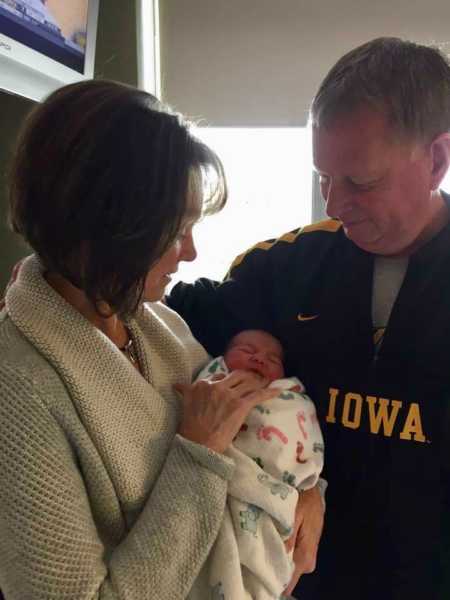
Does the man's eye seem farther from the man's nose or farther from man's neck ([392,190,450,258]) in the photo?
man's neck ([392,190,450,258])

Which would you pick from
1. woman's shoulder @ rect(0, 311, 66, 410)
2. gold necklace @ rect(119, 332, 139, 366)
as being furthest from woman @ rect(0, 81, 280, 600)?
gold necklace @ rect(119, 332, 139, 366)

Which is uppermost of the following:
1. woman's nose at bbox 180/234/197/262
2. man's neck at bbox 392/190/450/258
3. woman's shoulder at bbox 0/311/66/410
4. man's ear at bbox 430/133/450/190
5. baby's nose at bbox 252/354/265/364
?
man's ear at bbox 430/133/450/190

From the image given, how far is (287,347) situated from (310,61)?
5.77 ft

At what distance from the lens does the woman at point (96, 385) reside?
750 mm

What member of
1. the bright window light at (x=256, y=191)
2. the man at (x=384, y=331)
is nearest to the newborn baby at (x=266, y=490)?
the man at (x=384, y=331)

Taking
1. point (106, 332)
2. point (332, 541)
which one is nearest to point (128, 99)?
point (106, 332)

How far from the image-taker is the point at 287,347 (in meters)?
1.25

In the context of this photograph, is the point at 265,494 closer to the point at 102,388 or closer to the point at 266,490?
the point at 266,490

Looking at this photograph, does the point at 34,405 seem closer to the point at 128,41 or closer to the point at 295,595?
the point at 295,595

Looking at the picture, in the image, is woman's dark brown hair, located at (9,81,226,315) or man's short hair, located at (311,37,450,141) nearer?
woman's dark brown hair, located at (9,81,226,315)

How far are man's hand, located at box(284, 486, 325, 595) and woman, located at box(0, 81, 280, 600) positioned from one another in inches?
8.4

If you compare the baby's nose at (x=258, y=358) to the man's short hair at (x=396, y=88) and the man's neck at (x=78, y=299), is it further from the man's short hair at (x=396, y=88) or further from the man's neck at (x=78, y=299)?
the man's short hair at (x=396, y=88)

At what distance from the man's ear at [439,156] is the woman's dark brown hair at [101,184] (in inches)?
20.2

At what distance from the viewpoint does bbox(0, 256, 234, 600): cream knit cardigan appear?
741 millimetres
